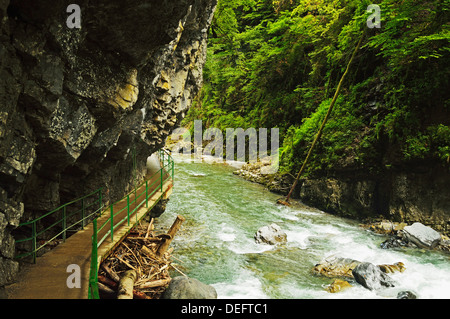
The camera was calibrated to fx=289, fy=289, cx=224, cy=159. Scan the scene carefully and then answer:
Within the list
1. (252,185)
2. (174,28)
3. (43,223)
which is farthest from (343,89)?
(43,223)

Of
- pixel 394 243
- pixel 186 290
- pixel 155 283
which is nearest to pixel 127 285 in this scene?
pixel 155 283

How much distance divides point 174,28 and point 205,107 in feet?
112

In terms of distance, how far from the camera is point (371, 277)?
897cm

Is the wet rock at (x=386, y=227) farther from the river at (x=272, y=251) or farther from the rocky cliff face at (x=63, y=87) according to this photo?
the rocky cliff face at (x=63, y=87)

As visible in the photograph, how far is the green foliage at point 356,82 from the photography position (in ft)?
40.8

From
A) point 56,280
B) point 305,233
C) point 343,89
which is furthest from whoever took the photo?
point 343,89

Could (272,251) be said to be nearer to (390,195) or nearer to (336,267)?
(336,267)

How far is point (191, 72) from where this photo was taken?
13.6 meters

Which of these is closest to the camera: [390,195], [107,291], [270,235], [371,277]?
[107,291]

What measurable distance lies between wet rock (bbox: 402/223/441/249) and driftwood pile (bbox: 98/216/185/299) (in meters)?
9.64

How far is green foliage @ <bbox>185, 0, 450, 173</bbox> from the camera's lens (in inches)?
490

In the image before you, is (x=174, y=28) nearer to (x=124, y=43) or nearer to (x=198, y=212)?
(x=124, y=43)

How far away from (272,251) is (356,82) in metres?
11.9

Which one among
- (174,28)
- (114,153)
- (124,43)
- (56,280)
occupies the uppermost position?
(174,28)
